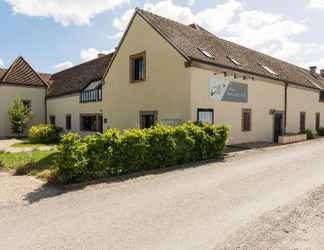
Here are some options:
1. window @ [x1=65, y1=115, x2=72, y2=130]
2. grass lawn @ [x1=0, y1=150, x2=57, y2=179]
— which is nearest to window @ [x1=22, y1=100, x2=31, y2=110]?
window @ [x1=65, y1=115, x2=72, y2=130]

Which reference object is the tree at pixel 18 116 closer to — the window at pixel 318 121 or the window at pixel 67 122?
the window at pixel 67 122

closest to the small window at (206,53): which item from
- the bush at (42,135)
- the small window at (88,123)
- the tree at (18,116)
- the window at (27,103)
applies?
the small window at (88,123)

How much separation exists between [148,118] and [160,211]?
36.7ft

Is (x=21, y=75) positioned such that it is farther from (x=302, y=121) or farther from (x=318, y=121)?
(x=318, y=121)

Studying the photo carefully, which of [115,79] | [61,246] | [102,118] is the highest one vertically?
[115,79]

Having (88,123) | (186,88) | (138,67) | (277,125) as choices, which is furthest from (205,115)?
(88,123)

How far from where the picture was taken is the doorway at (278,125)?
19.8 m

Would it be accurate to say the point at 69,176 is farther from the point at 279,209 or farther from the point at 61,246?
the point at 279,209

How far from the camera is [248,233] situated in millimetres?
4398

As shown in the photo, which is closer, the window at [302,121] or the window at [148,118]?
the window at [148,118]

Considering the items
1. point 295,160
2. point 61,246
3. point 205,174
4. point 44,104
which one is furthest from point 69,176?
point 44,104

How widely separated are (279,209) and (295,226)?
85 cm

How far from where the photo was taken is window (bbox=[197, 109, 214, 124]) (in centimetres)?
1372

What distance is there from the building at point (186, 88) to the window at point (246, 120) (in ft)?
0.22
